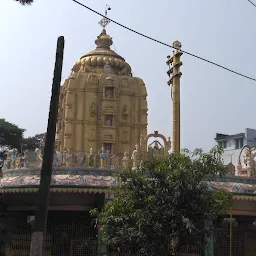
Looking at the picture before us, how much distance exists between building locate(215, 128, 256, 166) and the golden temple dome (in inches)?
858

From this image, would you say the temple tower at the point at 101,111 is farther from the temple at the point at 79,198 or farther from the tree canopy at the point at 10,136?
the tree canopy at the point at 10,136

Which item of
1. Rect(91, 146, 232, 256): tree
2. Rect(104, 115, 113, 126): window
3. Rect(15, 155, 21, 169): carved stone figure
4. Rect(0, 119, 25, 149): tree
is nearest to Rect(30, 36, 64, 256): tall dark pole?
Rect(91, 146, 232, 256): tree

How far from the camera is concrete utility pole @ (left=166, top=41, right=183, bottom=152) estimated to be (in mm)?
21172

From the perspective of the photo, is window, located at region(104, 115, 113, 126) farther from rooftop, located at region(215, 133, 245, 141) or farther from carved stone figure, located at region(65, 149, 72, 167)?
rooftop, located at region(215, 133, 245, 141)

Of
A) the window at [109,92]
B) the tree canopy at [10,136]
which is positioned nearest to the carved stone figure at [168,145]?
the window at [109,92]

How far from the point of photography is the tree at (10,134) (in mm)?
48531

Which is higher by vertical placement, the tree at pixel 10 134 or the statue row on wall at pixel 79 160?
the tree at pixel 10 134

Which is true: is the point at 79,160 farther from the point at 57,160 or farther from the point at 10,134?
the point at 10,134

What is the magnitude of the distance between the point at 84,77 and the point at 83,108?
7.65ft

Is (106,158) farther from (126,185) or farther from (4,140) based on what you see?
(4,140)

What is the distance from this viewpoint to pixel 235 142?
2233 inches

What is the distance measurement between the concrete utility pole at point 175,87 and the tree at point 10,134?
29.8 metres

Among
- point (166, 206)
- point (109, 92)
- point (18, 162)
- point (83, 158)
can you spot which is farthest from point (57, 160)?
point (109, 92)

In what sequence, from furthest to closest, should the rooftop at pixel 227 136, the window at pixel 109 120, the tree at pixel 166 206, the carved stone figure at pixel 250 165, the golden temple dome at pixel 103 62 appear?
the rooftop at pixel 227 136 → the golden temple dome at pixel 103 62 → the window at pixel 109 120 → the carved stone figure at pixel 250 165 → the tree at pixel 166 206
